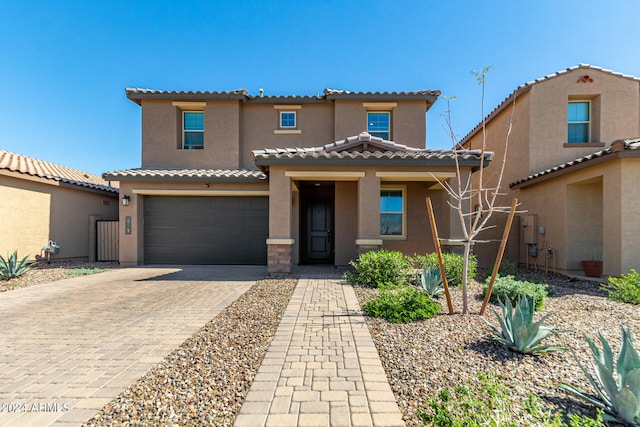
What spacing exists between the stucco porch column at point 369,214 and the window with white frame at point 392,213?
7.89ft

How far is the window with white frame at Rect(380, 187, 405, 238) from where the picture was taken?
10422 millimetres

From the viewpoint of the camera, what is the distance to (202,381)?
2.86 metres

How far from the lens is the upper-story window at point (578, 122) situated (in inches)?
417

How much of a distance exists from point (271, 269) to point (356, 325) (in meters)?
4.19

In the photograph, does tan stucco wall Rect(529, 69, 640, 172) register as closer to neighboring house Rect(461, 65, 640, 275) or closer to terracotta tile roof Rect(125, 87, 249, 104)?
neighboring house Rect(461, 65, 640, 275)

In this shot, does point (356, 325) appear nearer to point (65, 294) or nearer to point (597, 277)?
point (65, 294)

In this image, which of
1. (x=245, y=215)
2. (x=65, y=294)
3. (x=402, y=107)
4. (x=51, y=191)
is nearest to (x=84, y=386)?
(x=65, y=294)

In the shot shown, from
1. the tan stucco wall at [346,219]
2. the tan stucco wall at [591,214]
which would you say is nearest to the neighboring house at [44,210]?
the tan stucco wall at [346,219]

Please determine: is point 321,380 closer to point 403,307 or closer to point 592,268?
point 403,307

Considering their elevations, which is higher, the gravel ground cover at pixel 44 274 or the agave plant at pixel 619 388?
the agave plant at pixel 619 388

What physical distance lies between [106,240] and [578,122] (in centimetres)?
1878

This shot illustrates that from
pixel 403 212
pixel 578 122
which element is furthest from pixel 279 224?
pixel 578 122

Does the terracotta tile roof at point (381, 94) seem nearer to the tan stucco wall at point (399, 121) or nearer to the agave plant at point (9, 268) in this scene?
the tan stucco wall at point (399, 121)

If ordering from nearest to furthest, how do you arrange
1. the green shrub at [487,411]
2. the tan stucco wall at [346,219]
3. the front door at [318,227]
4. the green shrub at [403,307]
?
the green shrub at [487,411]
the green shrub at [403,307]
the tan stucco wall at [346,219]
the front door at [318,227]
